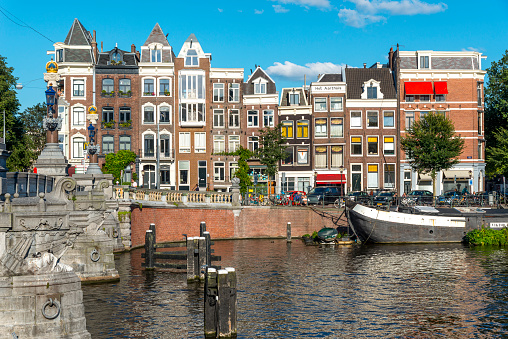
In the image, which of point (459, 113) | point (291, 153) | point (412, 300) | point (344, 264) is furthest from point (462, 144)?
point (412, 300)

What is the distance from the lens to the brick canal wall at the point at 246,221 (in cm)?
4734

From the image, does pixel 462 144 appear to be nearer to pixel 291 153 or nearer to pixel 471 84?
pixel 471 84

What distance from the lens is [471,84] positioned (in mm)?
70438

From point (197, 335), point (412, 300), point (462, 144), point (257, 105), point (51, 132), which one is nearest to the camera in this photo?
point (197, 335)

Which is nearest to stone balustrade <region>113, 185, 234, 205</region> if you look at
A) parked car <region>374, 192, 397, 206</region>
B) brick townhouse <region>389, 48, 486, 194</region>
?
parked car <region>374, 192, 397, 206</region>

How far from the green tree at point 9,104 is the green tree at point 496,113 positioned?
51.8 m

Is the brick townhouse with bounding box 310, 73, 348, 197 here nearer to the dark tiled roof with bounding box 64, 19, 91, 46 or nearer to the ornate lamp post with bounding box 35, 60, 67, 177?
the dark tiled roof with bounding box 64, 19, 91, 46

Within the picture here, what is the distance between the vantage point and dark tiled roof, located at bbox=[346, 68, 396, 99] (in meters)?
70.6

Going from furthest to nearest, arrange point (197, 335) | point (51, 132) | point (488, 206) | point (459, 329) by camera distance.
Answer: point (488, 206)
point (51, 132)
point (459, 329)
point (197, 335)

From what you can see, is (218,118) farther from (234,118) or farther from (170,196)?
(170,196)

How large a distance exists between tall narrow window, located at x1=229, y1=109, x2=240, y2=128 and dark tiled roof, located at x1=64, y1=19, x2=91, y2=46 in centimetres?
1725

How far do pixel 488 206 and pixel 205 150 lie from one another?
29.9 metres

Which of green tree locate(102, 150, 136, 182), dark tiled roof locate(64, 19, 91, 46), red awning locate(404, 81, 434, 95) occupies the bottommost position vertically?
green tree locate(102, 150, 136, 182)

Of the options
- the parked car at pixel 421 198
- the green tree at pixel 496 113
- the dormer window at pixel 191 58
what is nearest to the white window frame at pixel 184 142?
the dormer window at pixel 191 58
